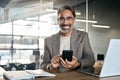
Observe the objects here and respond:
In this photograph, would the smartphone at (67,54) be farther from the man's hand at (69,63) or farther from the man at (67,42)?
the man at (67,42)

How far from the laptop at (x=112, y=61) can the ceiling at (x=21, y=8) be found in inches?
142

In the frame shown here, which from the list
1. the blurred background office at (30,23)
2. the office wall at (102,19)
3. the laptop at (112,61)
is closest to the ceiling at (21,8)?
the blurred background office at (30,23)

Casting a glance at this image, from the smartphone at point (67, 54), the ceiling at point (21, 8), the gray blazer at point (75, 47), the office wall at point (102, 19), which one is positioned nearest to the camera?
the smartphone at point (67, 54)

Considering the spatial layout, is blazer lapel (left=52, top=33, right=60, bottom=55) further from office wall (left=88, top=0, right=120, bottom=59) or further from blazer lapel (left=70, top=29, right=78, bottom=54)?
office wall (left=88, top=0, right=120, bottom=59)

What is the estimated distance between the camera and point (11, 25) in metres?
4.57

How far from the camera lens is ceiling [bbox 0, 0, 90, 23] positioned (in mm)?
4543

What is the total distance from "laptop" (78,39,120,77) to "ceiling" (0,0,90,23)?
3617 millimetres

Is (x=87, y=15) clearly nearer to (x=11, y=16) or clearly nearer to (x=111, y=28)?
(x=111, y=28)

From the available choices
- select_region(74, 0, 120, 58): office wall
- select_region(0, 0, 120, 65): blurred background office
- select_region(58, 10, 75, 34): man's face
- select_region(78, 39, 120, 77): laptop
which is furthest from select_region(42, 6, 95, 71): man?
select_region(74, 0, 120, 58): office wall

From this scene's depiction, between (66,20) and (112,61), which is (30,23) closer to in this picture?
(66,20)

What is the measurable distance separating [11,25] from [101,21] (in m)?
2.31

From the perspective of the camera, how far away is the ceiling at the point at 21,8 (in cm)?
454

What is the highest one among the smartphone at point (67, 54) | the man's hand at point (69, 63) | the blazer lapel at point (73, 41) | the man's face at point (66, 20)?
the man's face at point (66, 20)

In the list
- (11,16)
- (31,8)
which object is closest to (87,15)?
(31,8)
